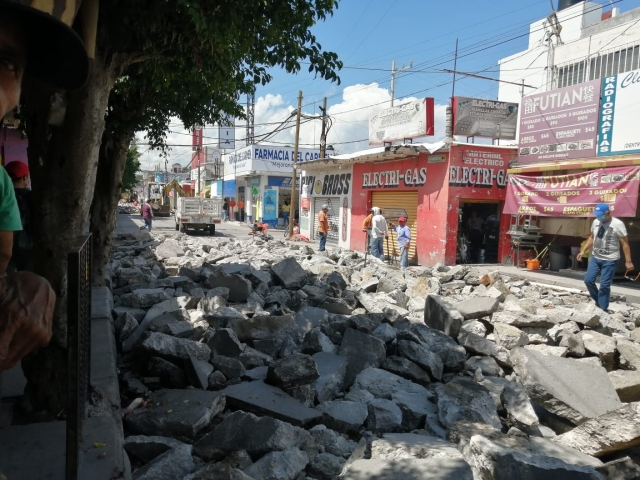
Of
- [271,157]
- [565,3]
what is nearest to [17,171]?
[271,157]

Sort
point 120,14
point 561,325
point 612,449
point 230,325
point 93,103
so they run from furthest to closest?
point 561,325
point 230,325
point 612,449
point 120,14
point 93,103

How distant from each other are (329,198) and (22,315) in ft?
67.4

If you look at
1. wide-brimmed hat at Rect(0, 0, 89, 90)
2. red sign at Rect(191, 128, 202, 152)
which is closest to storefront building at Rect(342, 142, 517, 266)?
red sign at Rect(191, 128, 202, 152)

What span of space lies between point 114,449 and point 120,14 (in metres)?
2.81

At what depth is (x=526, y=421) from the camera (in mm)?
4008

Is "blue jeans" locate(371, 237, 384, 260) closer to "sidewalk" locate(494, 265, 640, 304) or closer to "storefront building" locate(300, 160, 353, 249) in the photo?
"sidewalk" locate(494, 265, 640, 304)

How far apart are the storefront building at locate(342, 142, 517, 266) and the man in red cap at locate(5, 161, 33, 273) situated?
11370mm

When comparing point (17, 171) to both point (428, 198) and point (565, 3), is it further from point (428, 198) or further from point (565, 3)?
point (565, 3)

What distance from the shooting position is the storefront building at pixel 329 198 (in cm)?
1997

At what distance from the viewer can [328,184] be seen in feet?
70.7

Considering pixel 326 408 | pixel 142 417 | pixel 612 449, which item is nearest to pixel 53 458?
pixel 142 417

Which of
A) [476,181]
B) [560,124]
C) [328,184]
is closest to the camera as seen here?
[560,124]

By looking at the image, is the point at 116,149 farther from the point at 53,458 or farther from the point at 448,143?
the point at 448,143

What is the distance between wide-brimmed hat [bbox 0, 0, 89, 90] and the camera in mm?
1242
